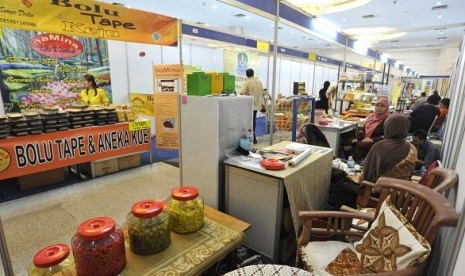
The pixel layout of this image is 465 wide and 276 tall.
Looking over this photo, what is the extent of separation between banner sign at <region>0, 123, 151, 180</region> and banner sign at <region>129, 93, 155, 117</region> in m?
1.39

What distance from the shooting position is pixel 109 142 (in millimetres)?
3996

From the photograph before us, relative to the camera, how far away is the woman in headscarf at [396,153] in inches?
90.2

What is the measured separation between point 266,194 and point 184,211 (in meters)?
0.71

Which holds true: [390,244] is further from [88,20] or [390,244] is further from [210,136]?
[88,20]

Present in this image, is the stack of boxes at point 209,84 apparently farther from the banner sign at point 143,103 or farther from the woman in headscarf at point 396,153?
the banner sign at point 143,103

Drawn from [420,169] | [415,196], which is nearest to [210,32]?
[420,169]

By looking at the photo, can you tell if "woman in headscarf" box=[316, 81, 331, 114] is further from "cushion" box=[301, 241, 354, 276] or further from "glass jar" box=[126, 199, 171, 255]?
"glass jar" box=[126, 199, 171, 255]

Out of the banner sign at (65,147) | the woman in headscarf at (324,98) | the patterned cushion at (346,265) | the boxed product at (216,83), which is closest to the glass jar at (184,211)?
the patterned cushion at (346,265)

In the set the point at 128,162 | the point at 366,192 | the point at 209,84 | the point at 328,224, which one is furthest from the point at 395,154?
the point at 128,162

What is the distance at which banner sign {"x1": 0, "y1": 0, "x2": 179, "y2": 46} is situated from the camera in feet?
8.91

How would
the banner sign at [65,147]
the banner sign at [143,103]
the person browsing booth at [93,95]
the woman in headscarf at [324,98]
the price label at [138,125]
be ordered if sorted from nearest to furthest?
the banner sign at [65,147] < the price label at [138,125] < the person browsing booth at [93,95] < the banner sign at [143,103] < the woman in headscarf at [324,98]

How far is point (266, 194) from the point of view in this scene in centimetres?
205

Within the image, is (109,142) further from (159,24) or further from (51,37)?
(51,37)

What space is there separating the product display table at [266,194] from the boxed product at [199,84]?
658mm
